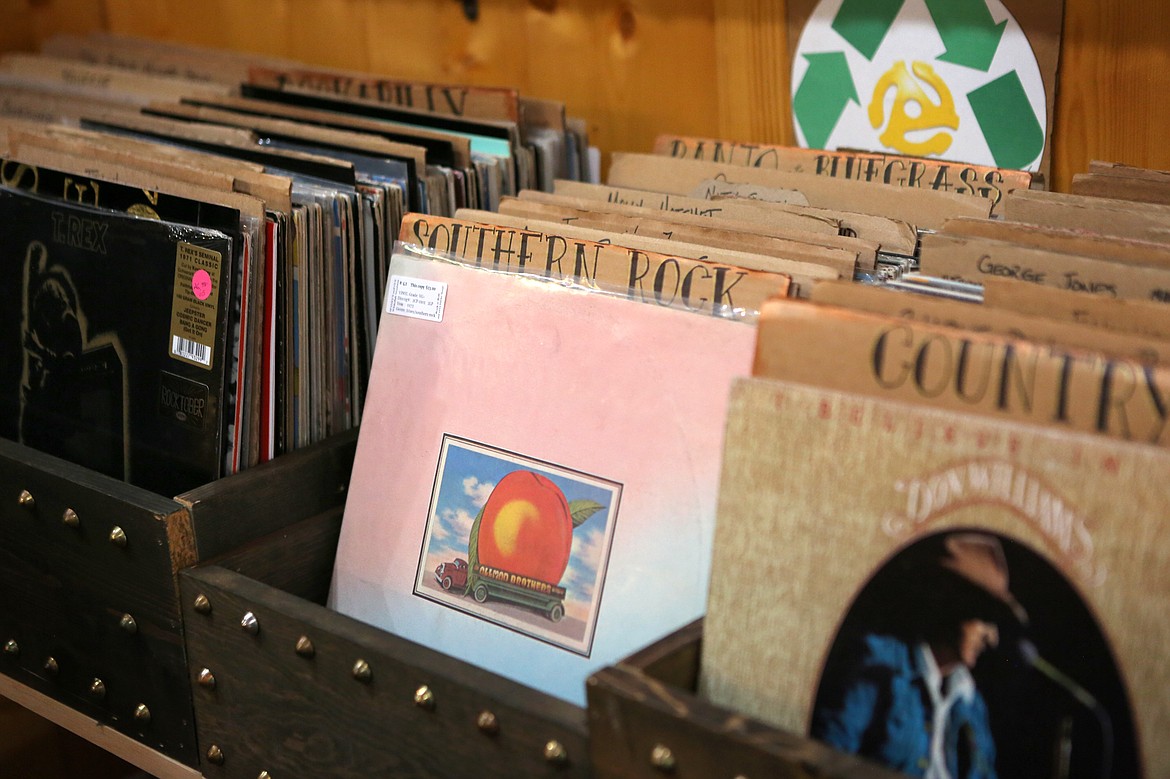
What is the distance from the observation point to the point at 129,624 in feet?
3.48

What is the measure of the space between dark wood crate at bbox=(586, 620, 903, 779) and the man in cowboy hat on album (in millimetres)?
58

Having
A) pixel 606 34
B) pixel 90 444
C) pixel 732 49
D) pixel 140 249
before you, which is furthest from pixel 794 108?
pixel 90 444

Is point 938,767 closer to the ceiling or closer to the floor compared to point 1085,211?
closer to the floor

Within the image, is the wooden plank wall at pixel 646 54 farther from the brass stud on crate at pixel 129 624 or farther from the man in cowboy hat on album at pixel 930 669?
the brass stud on crate at pixel 129 624

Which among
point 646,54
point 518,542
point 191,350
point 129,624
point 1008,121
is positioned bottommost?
point 129,624

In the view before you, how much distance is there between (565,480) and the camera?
3.15 ft

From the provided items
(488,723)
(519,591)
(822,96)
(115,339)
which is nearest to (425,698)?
(488,723)

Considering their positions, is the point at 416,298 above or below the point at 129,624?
above

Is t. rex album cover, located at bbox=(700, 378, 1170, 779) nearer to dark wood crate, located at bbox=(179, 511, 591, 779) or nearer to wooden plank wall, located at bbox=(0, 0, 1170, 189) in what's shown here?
dark wood crate, located at bbox=(179, 511, 591, 779)

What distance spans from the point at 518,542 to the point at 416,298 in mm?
268

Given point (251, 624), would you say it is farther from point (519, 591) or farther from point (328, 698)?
point (519, 591)

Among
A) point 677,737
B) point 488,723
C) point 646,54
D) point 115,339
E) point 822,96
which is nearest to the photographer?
point 677,737

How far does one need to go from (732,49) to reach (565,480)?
0.69m

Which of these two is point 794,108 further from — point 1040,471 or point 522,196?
point 1040,471
